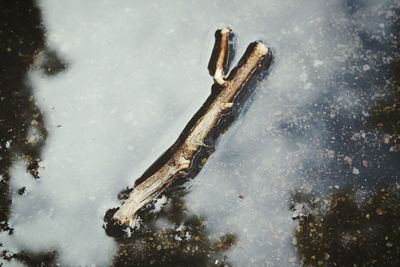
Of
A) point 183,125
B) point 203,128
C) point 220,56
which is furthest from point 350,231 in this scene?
point 220,56

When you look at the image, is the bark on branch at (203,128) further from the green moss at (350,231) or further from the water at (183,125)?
the green moss at (350,231)

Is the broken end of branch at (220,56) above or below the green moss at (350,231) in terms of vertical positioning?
above

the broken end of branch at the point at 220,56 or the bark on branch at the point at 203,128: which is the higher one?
the broken end of branch at the point at 220,56

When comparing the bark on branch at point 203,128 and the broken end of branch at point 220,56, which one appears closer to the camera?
the bark on branch at point 203,128

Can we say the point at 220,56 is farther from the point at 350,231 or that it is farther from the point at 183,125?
the point at 350,231

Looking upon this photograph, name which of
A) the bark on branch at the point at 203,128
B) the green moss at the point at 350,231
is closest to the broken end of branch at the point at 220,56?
the bark on branch at the point at 203,128

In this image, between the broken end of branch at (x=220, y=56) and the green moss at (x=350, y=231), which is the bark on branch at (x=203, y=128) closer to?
the broken end of branch at (x=220, y=56)

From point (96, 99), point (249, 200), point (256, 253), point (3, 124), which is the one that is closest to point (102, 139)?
point (96, 99)
